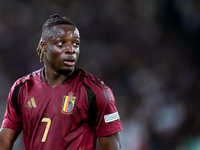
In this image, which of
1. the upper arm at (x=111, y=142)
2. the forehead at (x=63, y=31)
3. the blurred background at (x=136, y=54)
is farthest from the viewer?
the blurred background at (x=136, y=54)

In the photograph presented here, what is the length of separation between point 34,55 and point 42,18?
3.32 feet

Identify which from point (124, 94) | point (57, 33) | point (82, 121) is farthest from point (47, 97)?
point (124, 94)

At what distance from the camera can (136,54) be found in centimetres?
698

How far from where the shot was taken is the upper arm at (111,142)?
8.01 feet

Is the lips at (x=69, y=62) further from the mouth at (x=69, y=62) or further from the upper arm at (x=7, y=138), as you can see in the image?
the upper arm at (x=7, y=138)

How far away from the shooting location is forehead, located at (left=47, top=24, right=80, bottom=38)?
255cm

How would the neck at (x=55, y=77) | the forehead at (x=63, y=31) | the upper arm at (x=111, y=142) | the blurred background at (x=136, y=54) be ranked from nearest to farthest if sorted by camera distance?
the upper arm at (x=111, y=142) → the forehead at (x=63, y=31) → the neck at (x=55, y=77) → the blurred background at (x=136, y=54)

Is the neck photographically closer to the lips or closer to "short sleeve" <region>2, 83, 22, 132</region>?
the lips

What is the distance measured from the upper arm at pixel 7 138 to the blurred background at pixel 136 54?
3.98 meters

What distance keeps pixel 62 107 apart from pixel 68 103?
0.21 feet

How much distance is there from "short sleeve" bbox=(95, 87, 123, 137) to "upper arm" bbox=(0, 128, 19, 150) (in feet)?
2.80

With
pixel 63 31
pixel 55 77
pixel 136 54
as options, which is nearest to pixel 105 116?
pixel 55 77

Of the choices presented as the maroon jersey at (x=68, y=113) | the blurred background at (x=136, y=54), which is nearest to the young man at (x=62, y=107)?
the maroon jersey at (x=68, y=113)

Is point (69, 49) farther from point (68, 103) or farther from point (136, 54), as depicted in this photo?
point (136, 54)
